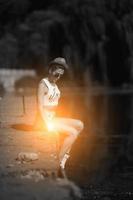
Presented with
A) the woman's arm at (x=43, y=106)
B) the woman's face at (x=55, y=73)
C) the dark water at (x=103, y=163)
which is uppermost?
the woman's face at (x=55, y=73)

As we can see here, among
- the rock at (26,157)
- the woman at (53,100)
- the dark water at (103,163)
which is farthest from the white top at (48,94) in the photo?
the dark water at (103,163)

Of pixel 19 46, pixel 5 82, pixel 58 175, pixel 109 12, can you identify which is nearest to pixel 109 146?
pixel 58 175

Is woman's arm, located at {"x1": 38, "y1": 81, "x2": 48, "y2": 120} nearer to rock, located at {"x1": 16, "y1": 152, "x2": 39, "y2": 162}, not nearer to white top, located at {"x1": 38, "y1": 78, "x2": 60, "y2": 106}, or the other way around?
white top, located at {"x1": 38, "y1": 78, "x2": 60, "y2": 106}

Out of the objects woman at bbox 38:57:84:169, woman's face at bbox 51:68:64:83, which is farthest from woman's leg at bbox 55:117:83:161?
woman's face at bbox 51:68:64:83

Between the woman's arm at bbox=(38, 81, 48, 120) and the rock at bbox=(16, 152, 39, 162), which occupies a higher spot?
the woman's arm at bbox=(38, 81, 48, 120)

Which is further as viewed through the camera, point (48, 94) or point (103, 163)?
point (103, 163)

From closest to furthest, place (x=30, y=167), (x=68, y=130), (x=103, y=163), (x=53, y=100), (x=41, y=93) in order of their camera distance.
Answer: (x=30, y=167), (x=41, y=93), (x=53, y=100), (x=68, y=130), (x=103, y=163)

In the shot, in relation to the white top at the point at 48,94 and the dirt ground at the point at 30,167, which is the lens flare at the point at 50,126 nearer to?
the white top at the point at 48,94

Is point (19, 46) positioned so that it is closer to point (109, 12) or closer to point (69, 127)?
point (109, 12)

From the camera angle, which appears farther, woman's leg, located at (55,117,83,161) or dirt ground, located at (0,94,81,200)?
woman's leg, located at (55,117,83,161)

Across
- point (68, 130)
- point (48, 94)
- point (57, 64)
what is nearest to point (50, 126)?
point (68, 130)

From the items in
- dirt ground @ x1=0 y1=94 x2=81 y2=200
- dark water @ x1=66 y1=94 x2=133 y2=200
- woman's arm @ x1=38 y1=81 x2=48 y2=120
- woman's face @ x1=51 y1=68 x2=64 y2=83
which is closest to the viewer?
dirt ground @ x1=0 y1=94 x2=81 y2=200

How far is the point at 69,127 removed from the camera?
302 inches

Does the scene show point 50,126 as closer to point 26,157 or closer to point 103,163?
point 26,157
